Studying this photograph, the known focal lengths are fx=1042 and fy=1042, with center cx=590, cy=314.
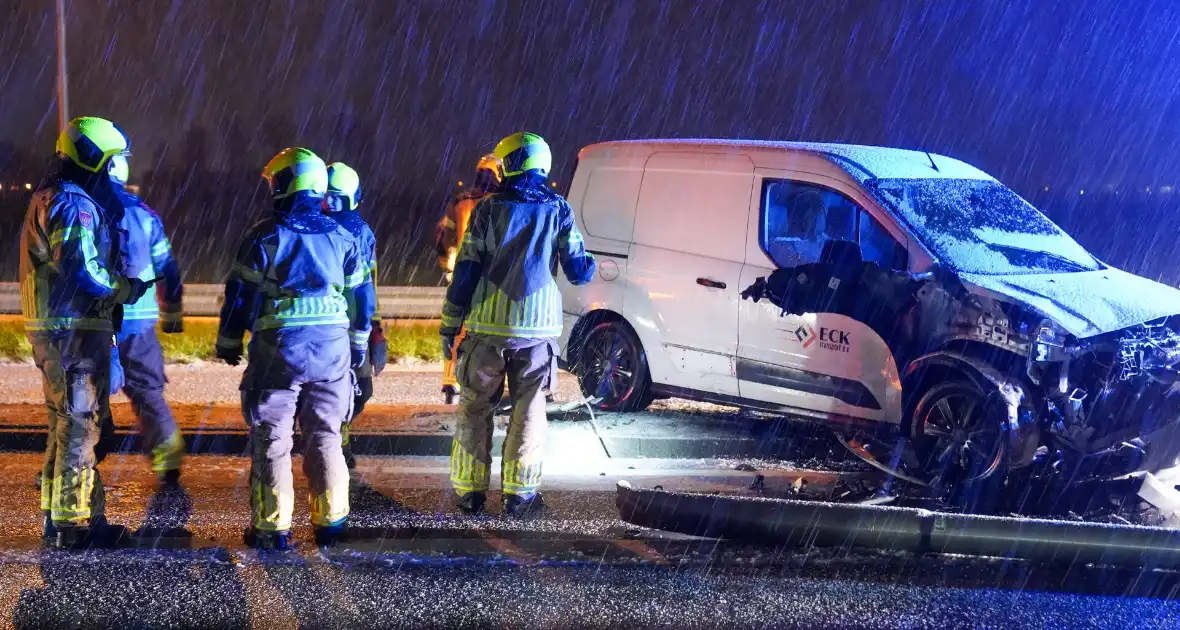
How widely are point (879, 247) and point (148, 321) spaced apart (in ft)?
12.8

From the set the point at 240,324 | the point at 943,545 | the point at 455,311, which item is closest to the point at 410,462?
the point at 455,311

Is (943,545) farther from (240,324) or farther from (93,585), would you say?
(93,585)

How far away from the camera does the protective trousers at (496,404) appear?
503cm

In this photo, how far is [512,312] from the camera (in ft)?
16.3

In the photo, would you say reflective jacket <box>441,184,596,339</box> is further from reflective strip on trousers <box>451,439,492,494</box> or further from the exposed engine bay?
the exposed engine bay

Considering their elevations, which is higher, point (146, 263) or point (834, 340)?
point (146, 263)

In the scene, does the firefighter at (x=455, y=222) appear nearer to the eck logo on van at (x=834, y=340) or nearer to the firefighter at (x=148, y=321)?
the firefighter at (x=148, y=321)

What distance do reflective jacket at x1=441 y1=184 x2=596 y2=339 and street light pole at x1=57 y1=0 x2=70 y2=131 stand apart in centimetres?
905

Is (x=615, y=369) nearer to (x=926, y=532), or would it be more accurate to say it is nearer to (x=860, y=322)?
(x=860, y=322)

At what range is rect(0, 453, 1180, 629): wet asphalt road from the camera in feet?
12.8

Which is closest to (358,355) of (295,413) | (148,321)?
(295,413)

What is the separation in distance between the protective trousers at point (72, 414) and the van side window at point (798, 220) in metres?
3.70

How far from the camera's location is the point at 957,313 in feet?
18.0

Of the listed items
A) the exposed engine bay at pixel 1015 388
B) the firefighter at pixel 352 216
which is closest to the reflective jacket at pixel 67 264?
the firefighter at pixel 352 216
